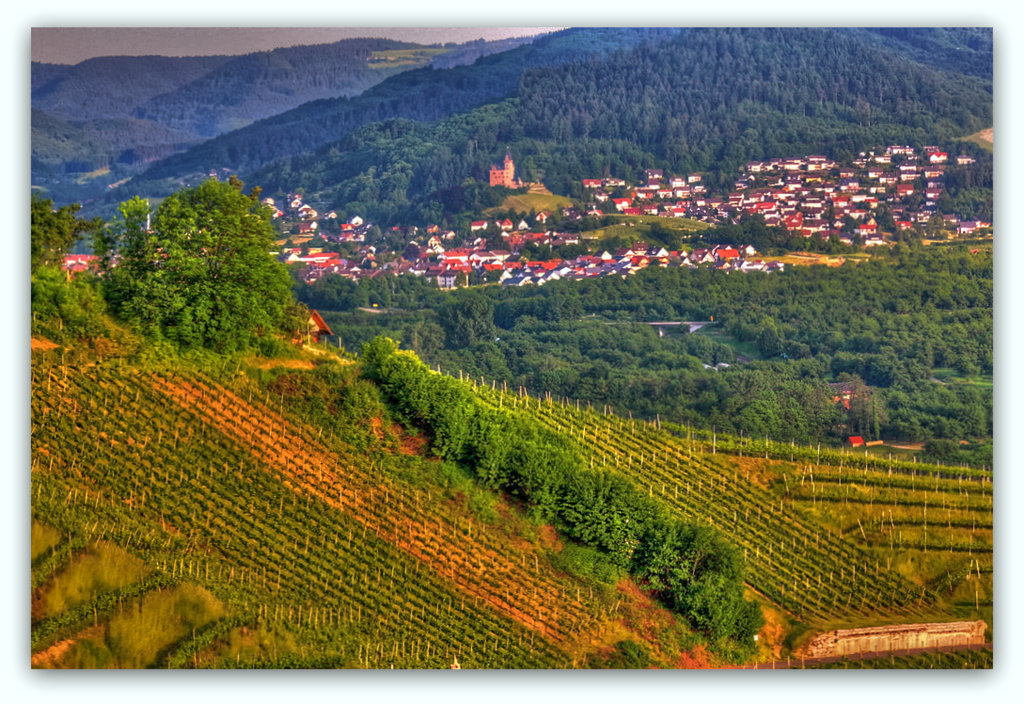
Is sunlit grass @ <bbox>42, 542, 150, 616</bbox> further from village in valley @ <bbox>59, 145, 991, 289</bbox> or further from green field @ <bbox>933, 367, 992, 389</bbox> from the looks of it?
green field @ <bbox>933, 367, 992, 389</bbox>

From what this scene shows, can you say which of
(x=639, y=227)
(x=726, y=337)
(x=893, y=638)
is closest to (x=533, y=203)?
(x=639, y=227)

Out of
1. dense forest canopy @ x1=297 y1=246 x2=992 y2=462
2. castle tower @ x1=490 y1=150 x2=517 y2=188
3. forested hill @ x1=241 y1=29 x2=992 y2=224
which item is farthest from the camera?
castle tower @ x1=490 y1=150 x2=517 y2=188

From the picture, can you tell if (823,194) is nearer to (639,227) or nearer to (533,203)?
(639,227)

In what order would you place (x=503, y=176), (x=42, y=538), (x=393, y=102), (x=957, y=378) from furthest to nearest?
1. (x=503, y=176)
2. (x=393, y=102)
3. (x=957, y=378)
4. (x=42, y=538)

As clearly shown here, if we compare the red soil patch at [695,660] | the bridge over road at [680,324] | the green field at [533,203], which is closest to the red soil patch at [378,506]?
the red soil patch at [695,660]

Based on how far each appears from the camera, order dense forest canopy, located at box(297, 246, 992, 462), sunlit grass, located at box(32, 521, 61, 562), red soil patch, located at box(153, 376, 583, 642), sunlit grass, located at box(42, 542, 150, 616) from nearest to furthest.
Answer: sunlit grass, located at box(42, 542, 150, 616)
sunlit grass, located at box(32, 521, 61, 562)
red soil patch, located at box(153, 376, 583, 642)
dense forest canopy, located at box(297, 246, 992, 462)

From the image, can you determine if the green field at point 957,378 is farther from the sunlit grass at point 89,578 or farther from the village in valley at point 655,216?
the sunlit grass at point 89,578

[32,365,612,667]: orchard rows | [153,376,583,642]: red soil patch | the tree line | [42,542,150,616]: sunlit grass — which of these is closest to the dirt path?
the tree line
